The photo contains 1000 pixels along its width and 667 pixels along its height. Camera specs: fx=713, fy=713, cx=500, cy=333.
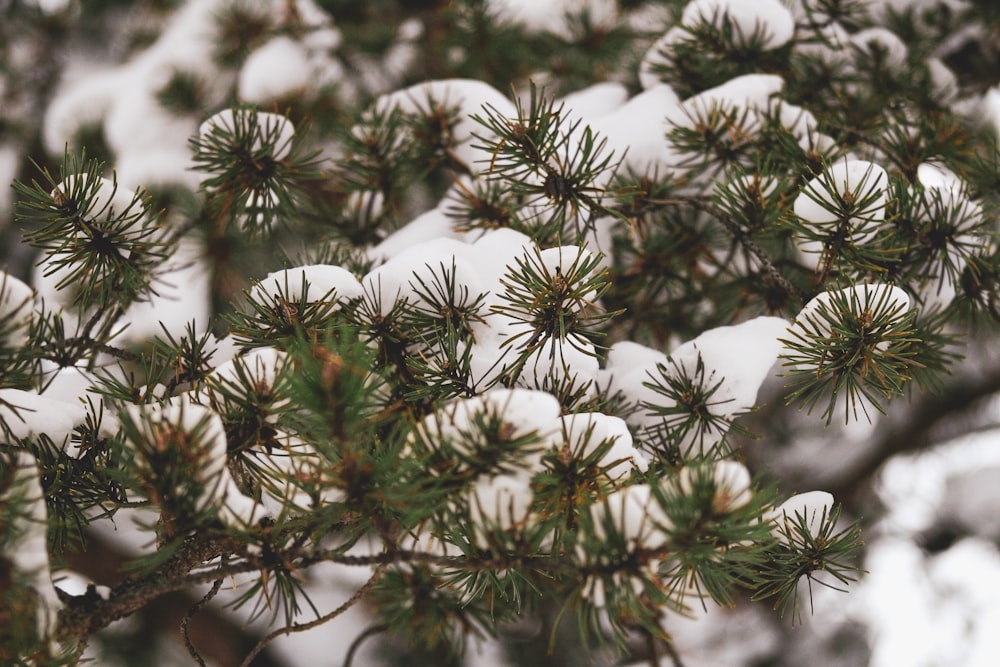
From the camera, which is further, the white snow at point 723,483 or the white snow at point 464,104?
the white snow at point 464,104

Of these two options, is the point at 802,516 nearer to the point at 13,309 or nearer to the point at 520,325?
the point at 520,325

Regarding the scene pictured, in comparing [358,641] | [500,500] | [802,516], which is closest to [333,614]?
[500,500]

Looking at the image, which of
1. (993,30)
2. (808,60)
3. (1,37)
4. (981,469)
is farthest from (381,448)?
(1,37)

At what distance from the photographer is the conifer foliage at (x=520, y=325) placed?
0.57 m

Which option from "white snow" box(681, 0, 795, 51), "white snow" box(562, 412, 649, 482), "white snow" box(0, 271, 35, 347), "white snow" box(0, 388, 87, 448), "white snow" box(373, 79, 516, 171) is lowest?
"white snow" box(562, 412, 649, 482)

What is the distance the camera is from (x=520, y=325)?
798mm

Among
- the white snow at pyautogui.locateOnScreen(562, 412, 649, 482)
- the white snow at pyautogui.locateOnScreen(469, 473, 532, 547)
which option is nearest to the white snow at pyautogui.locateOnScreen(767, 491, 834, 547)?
the white snow at pyautogui.locateOnScreen(562, 412, 649, 482)

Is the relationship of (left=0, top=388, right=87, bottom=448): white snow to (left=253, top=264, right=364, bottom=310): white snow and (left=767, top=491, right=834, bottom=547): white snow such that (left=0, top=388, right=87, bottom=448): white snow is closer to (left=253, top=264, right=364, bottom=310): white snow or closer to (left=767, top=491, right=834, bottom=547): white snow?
(left=253, top=264, right=364, bottom=310): white snow

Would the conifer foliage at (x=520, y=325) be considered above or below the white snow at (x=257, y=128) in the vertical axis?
below

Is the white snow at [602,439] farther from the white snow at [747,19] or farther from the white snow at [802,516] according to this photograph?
the white snow at [747,19]

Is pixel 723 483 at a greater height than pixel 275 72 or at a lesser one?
lesser

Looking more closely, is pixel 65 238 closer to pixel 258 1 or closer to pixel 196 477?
pixel 196 477

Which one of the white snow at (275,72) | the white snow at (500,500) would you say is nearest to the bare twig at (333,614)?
the white snow at (500,500)

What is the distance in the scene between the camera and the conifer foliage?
1.89 feet
